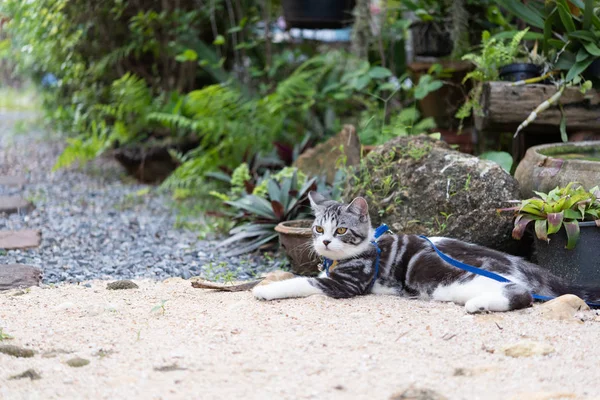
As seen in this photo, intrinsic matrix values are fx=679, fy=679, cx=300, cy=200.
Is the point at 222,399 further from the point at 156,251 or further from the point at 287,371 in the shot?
the point at 156,251

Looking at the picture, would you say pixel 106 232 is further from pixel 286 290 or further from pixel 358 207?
pixel 358 207

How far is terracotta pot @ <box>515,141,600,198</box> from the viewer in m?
4.16

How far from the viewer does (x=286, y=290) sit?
375 centimetres

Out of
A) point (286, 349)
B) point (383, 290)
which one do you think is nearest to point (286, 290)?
point (383, 290)

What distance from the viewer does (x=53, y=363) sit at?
2.84 meters

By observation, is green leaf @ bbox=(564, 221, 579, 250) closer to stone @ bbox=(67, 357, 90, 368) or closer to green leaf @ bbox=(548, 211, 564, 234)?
green leaf @ bbox=(548, 211, 564, 234)

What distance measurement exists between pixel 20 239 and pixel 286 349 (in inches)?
139

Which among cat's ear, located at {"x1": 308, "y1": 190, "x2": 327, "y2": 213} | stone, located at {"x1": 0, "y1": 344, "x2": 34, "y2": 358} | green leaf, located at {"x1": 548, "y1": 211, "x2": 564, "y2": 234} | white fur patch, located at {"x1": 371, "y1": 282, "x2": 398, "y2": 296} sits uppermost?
cat's ear, located at {"x1": 308, "y1": 190, "x2": 327, "y2": 213}

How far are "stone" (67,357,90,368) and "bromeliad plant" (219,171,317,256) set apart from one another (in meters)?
2.58

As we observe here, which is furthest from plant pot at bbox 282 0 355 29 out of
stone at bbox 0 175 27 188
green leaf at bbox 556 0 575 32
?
stone at bbox 0 175 27 188

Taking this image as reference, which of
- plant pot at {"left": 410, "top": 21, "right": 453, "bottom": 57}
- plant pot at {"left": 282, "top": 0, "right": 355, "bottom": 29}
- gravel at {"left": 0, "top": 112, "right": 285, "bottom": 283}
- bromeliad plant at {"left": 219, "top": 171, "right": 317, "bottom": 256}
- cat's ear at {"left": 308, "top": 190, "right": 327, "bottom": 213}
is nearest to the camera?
cat's ear at {"left": 308, "top": 190, "right": 327, "bottom": 213}

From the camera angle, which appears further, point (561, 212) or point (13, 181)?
point (13, 181)

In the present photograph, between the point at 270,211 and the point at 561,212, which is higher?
the point at 561,212

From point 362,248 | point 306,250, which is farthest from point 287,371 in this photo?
point 306,250
